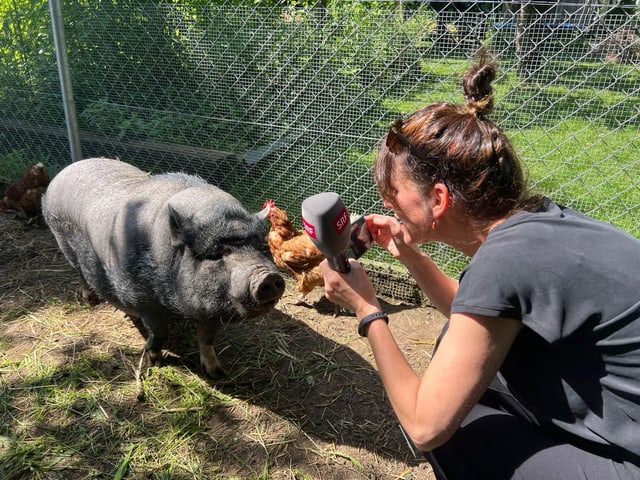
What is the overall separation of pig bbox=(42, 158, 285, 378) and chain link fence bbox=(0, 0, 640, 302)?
4.78 feet

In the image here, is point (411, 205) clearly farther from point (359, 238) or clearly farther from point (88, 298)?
point (88, 298)

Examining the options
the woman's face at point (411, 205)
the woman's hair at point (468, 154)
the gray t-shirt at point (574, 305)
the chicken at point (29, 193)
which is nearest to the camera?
the gray t-shirt at point (574, 305)

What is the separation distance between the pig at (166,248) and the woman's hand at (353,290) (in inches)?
28.5

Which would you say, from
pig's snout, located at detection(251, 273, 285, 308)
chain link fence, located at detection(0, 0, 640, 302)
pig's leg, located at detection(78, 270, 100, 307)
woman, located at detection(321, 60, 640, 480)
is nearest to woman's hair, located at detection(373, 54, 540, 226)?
woman, located at detection(321, 60, 640, 480)

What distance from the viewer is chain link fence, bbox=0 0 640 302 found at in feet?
12.1

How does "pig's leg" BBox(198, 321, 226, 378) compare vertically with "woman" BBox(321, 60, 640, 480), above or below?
below

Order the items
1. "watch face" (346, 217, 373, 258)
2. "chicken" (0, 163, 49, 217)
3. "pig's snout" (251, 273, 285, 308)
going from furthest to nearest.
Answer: "chicken" (0, 163, 49, 217) → "pig's snout" (251, 273, 285, 308) → "watch face" (346, 217, 373, 258)

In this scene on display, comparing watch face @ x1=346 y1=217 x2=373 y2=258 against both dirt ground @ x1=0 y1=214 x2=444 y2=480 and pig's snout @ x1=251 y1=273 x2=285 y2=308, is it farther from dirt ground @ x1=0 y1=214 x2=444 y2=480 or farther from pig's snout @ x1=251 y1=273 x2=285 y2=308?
dirt ground @ x1=0 y1=214 x2=444 y2=480

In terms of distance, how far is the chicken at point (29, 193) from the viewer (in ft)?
17.9

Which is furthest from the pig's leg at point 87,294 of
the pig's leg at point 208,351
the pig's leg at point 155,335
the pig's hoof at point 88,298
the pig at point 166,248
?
the pig's leg at point 208,351

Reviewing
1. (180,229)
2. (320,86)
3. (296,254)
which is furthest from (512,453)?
(320,86)

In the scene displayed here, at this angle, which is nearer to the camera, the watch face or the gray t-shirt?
the gray t-shirt

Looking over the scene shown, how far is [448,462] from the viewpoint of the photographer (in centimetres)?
201

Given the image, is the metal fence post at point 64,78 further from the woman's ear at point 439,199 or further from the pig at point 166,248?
the woman's ear at point 439,199
